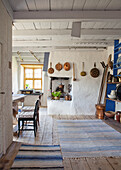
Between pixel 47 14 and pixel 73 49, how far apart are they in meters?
2.86

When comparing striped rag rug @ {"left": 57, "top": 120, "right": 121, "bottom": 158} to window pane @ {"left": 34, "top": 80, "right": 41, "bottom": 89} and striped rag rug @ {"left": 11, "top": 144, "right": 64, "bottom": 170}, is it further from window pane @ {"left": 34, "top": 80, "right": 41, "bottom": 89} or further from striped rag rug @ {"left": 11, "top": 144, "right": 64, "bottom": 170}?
window pane @ {"left": 34, "top": 80, "right": 41, "bottom": 89}

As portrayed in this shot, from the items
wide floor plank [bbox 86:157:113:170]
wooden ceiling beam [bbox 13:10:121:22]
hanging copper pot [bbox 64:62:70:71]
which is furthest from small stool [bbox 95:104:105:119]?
wooden ceiling beam [bbox 13:10:121:22]

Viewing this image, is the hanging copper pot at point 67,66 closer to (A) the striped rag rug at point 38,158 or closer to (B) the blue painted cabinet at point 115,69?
(B) the blue painted cabinet at point 115,69

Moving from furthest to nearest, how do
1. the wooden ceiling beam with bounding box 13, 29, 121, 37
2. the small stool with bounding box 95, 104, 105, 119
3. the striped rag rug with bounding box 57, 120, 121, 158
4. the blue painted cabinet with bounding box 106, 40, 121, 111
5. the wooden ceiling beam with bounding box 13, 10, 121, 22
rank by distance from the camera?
the small stool with bounding box 95, 104, 105, 119 → the blue painted cabinet with bounding box 106, 40, 121, 111 → the wooden ceiling beam with bounding box 13, 29, 121, 37 → the wooden ceiling beam with bounding box 13, 10, 121, 22 → the striped rag rug with bounding box 57, 120, 121, 158

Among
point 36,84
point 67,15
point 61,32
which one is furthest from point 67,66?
point 36,84

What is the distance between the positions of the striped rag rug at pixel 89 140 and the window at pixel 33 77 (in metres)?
5.05

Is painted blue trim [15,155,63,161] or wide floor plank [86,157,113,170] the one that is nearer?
wide floor plank [86,157,113,170]

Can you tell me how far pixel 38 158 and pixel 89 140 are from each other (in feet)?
4.10

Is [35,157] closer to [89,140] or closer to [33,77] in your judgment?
[89,140]

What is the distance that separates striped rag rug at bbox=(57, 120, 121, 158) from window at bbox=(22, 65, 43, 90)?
5.05 m

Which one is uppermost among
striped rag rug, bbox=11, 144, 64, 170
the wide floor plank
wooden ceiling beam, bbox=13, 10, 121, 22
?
wooden ceiling beam, bbox=13, 10, 121, 22

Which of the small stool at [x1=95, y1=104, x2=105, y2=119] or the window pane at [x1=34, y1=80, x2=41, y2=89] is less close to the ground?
the window pane at [x1=34, y1=80, x2=41, y2=89]

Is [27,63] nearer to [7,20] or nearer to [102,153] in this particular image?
[7,20]

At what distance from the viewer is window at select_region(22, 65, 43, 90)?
360 inches
